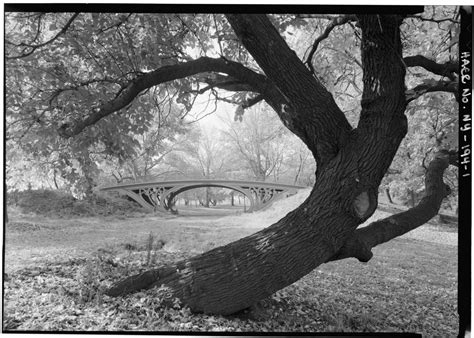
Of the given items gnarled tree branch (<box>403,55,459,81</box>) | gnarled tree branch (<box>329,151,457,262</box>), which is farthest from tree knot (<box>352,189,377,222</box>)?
gnarled tree branch (<box>403,55,459,81</box>)

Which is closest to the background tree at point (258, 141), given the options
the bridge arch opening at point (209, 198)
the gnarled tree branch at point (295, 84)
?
the bridge arch opening at point (209, 198)

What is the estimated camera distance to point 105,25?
8.32 feet

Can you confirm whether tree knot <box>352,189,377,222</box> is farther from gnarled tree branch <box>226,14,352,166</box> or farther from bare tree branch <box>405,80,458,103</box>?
bare tree branch <box>405,80,458,103</box>

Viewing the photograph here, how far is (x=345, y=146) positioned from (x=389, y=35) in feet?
2.63

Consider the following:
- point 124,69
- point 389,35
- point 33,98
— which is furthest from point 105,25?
point 389,35

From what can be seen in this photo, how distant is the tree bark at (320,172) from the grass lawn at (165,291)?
278 mm

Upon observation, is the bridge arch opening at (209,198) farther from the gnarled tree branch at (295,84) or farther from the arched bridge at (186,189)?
the gnarled tree branch at (295,84)

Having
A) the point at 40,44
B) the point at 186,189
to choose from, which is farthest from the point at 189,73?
the point at 186,189

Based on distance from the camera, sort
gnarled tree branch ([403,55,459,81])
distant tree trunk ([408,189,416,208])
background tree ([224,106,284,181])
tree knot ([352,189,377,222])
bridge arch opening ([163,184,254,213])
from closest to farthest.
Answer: tree knot ([352,189,377,222]) < gnarled tree branch ([403,55,459,81]) < background tree ([224,106,284,181]) < distant tree trunk ([408,189,416,208]) < bridge arch opening ([163,184,254,213])

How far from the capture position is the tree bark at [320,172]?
80.2 inches

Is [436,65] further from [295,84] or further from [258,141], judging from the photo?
[258,141]

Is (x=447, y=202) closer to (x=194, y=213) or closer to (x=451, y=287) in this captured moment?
(x=451, y=287)

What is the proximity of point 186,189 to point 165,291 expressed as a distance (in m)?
1.81

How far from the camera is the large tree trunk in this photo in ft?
6.68
